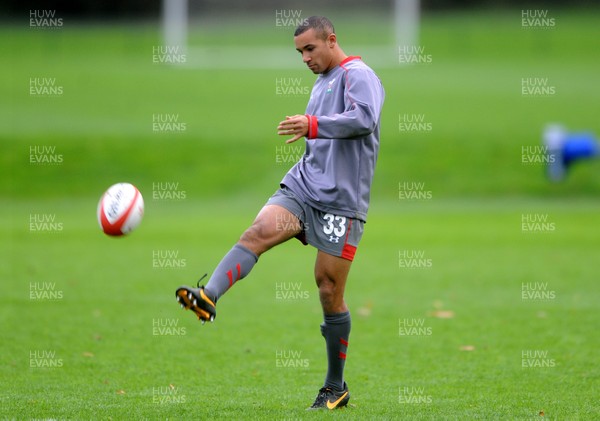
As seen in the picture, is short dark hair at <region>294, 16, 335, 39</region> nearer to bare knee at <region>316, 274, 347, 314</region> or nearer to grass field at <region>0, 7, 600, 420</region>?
bare knee at <region>316, 274, 347, 314</region>

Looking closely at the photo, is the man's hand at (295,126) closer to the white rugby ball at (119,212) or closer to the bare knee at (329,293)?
the bare knee at (329,293)

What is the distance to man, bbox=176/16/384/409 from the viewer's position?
662cm

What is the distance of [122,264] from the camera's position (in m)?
14.4

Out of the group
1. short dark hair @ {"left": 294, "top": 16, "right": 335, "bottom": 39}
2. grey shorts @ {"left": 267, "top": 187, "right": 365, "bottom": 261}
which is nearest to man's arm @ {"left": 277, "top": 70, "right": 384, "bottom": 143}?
short dark hair @ {"left": 294, "top": 16, "right": 335, "bottom": 39}

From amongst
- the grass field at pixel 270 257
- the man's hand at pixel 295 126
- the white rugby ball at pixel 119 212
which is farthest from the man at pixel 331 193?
the white rugby ball at pixel 119 212

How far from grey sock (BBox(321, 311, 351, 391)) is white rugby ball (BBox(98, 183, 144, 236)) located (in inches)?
63.9

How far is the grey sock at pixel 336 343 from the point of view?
22.6ft

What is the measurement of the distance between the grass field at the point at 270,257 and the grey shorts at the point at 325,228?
119cm

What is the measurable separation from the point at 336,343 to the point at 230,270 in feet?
3.57

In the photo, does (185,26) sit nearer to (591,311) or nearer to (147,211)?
(147,211)

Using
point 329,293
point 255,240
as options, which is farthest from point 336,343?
point 255,240

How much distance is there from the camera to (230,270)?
251 inches

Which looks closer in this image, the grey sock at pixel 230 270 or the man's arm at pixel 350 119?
the grey sock at pixel 230 270

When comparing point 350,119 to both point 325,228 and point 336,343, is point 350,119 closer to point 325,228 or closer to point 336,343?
point 325,228
